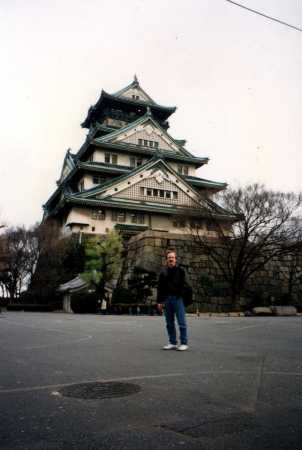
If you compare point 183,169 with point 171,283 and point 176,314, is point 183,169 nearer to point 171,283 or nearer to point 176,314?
point 171,283

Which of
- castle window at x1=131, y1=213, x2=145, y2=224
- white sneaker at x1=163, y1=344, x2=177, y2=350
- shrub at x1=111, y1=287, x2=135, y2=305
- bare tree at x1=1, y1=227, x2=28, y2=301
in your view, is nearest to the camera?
white sneaker at x1=163, y1=344, x2=177, y2=350

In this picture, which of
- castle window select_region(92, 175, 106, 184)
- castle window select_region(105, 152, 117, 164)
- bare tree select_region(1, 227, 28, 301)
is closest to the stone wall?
bare tree select_region(1, 227, 28, 301)

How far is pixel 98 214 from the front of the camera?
36.0 metres

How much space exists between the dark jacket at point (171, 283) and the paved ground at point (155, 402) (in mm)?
1081

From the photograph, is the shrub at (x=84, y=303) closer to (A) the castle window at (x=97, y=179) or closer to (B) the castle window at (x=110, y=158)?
(A) the castle window at (x=97, y=179)

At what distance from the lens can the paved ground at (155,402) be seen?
246cm

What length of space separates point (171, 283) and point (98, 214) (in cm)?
2954

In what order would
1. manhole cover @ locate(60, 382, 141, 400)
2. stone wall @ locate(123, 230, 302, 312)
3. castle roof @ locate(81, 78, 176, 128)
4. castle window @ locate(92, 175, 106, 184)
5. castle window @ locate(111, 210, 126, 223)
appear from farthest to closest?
castle roof @ locate(81, 78, 176, 128), castle window @ locate(92, 175, 106, 184), castle window @ locate(111, 210, 126, 223), stone wall @ locate(123, 230, 302, 312), manhole cover @ locate(60, 382, 141, 400)

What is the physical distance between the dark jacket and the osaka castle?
21.3 meters

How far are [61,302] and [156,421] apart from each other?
29.2 m

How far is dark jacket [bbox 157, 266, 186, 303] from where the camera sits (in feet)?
22.4

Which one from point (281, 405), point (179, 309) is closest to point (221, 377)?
point (281, 405)

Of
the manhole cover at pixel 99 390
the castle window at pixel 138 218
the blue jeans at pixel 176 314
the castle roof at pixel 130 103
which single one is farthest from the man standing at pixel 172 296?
the castle roof at pixel 130 103

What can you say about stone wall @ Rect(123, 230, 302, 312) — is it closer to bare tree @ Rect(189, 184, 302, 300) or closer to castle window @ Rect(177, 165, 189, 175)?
bare tree @ Rect(189, 184, 302, 300)
